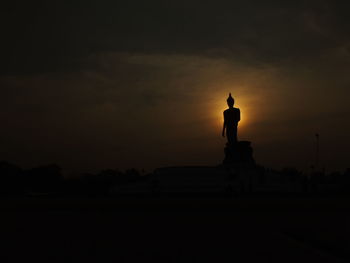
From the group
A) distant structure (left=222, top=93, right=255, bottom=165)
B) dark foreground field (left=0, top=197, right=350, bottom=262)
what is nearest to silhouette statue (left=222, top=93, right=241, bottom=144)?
distant structure (left=222, top=93, right=255, bottom=165)

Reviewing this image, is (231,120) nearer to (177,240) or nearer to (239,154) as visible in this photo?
(239,154)

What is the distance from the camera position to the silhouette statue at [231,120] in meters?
55.6

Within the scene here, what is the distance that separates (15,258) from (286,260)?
14.1ft

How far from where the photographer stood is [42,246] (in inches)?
447

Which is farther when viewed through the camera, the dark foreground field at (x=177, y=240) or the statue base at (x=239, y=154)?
the statue base at (x=239, y=154)

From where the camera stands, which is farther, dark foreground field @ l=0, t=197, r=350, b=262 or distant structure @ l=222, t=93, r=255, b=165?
distant structure @ l=222, t=93, r=255, b=165

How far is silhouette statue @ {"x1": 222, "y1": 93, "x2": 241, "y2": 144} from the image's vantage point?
182 ft

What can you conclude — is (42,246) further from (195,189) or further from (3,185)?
(3,185)

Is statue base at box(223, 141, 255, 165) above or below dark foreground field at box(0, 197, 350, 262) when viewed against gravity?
above

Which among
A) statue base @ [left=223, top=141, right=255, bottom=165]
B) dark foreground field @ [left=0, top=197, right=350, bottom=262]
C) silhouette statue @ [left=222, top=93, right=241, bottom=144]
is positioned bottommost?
dark foreground field @ [left=0, top=197, right=350, bottom=262]

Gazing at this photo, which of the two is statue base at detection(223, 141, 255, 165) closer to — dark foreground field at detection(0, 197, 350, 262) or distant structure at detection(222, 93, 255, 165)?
distant structure at detection(222, 93, 255, 165)

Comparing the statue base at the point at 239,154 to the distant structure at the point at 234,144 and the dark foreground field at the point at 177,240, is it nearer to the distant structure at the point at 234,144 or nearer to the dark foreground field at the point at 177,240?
the distant structure at the point at 234,144

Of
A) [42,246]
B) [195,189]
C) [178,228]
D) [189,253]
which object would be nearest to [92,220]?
[178,228]

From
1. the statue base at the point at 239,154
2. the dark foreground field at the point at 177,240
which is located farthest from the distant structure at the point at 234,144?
the dark foreground field at the point at 177,240
